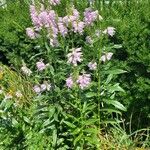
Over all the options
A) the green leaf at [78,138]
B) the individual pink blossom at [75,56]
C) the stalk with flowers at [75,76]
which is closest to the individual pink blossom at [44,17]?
the stalk with flowers at [75,76]

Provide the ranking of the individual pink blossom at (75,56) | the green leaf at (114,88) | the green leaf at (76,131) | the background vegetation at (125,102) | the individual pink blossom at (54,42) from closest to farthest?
1. the individual pink blossom at (75,56)
2. the individual pink blossom at (54,42)
3. the green leaf at (76,131)
4. the green leaf at (114,88)
5. the background vegetation at (125,102)

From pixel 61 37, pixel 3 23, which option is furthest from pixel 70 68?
pixel 3 23

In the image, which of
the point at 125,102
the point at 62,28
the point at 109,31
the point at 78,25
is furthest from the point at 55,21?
the point at 125,102

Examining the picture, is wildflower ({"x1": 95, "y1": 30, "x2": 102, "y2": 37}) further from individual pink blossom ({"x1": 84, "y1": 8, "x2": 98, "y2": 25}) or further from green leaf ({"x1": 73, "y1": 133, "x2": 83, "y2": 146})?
green leaf ({"x1": 73, "y1": 133, "x2": 83, "y2": 146})

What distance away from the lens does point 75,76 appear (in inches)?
168

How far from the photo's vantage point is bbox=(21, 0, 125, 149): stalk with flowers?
434 cm

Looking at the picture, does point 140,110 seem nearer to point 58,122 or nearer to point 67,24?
point 58,122

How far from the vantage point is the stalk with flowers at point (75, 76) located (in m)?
4.34

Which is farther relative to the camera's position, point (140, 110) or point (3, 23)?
point (3, 23)

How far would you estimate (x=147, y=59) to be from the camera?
194 inches

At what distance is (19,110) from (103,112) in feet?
2.94

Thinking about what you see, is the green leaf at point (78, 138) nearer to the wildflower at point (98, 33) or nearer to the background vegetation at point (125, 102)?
the background vegetation at point (125, 102)

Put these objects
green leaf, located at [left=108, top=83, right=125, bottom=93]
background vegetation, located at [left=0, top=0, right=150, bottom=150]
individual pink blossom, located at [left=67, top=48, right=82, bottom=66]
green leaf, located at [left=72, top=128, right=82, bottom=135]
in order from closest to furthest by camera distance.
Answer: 1. individual pink blossom, located at [left=67, top=48, right=82, bottom=66]
2. green leaf, located at [left=72, top=128, right=82, bottom=135]
3. green leaf, located at [left=108, top=83, right=125, bottom=93]
4. background vegetation, located at [left=0, top=0, right=150, bottom=150]

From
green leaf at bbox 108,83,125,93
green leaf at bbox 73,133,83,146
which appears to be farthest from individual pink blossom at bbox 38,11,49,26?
green leaf at bbox 73,133,83,146
